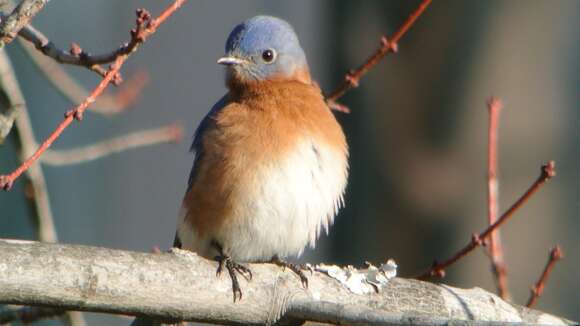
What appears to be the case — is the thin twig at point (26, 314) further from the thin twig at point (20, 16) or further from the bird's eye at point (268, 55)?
the bird's eye at point (268, 55)

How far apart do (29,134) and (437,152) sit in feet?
8.54

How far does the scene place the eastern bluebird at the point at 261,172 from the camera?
18.8ft

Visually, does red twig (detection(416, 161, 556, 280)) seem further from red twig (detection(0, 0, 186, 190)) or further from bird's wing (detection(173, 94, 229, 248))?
red twig (detection(0, 0, 186, 190))

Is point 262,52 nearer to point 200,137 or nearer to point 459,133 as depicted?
point 200,137

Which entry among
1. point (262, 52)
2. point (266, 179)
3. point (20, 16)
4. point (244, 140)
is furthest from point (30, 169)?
point (20, 16)

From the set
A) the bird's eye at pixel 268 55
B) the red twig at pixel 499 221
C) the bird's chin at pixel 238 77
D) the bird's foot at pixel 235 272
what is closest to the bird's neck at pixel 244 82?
the bird's chin at pixel 238 77

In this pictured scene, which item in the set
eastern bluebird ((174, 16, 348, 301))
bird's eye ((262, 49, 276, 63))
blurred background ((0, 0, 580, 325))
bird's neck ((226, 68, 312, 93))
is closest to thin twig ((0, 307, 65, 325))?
eastern bluebird ((174, 16, 348, 301))

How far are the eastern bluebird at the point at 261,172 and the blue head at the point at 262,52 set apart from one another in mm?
12

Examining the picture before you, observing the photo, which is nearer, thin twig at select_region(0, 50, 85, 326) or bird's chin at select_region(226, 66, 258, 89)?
thin twig at select_region(0, 50, 85, 326)

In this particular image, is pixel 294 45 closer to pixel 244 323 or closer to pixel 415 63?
pixel 415 63

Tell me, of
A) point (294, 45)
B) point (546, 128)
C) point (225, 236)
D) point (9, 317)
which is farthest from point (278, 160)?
point (546, 128)

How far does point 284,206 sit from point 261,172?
8.3 inches

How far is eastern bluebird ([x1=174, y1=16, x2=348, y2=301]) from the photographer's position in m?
5.73

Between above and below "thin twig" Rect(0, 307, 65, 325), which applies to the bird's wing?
above
